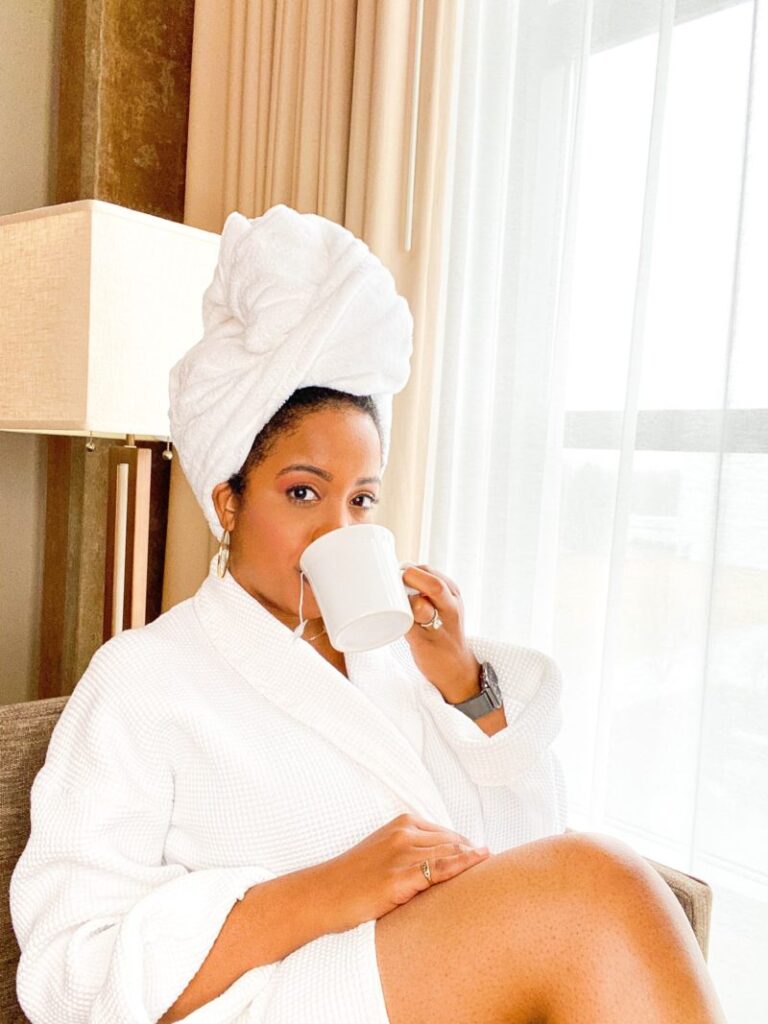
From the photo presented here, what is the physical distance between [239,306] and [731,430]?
30.7 inches

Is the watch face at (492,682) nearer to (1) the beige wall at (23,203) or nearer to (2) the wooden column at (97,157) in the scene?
(2) the wooden column at (97,157)

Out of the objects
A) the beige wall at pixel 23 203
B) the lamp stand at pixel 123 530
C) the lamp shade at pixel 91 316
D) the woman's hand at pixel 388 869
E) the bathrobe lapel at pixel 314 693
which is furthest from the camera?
the beige wall at pixel 23 203

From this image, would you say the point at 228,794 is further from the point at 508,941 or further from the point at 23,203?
the point at 23,203

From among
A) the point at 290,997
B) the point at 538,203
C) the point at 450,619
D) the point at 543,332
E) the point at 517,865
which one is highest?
the point at 538,203

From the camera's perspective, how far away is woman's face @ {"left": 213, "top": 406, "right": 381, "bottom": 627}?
1.06 m

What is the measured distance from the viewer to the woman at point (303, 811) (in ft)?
2.58

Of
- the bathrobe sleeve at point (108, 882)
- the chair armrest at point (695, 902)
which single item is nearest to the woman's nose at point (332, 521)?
the bathrobe sleeve at point (108, 882)

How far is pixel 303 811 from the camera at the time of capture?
97 cm

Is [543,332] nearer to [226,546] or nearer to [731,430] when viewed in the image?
[731,430]

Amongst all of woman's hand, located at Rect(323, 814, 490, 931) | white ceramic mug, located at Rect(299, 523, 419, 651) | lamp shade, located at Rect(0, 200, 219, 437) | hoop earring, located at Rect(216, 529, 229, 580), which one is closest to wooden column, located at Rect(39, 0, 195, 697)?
lamp shade, located at Rect(0, 200, 219, 437)

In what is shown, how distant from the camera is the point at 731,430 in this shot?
1418 mm

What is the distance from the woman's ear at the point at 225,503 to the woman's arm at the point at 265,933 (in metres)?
0.42

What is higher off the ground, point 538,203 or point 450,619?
point 538,203

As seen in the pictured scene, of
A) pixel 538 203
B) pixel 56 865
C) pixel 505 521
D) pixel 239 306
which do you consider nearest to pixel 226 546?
pixel 239 306
